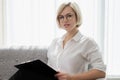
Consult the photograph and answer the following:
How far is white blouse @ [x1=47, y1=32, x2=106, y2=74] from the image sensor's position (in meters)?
1.62

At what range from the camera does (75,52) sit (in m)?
1.69

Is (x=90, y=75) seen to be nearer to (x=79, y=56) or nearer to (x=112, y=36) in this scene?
(x=79, y=56)

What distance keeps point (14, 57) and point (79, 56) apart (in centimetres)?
79

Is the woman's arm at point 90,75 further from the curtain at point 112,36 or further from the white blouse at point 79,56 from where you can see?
the curtain at point 112,36

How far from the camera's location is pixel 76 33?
1.78m

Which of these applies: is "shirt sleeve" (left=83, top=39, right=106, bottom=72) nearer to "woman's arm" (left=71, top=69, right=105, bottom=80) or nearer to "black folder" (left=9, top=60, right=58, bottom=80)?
"woman's arm" (left=71, top=69, right=105, bottom=80)

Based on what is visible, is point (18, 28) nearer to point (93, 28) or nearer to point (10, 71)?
point (10, 71)

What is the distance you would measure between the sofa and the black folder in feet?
1.84

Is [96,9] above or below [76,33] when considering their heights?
above

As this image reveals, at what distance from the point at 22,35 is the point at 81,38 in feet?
3.50

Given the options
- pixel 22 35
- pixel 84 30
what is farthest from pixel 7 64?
pixel 84 30

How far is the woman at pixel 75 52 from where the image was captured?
1612mm

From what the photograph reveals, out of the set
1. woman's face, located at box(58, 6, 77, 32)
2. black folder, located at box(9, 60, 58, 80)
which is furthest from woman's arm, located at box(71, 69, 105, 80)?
woman's face, located at box(58, 6, 77, 32)

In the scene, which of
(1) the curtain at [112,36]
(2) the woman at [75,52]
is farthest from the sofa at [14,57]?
(1) the curtain at [112,36]
